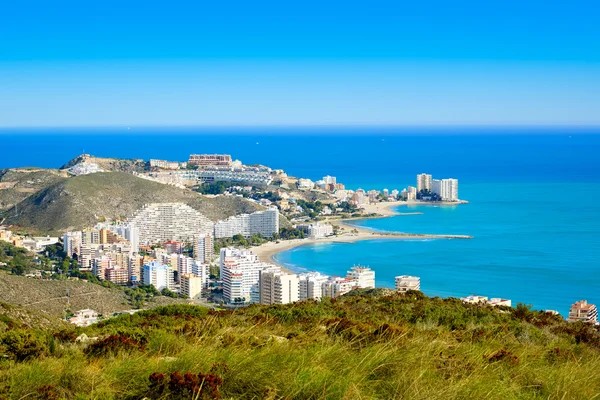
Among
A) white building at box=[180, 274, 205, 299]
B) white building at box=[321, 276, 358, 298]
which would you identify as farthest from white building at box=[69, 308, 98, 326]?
white building at box=[321, 276, 358, 298]

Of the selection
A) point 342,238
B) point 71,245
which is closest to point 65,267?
point 71,245

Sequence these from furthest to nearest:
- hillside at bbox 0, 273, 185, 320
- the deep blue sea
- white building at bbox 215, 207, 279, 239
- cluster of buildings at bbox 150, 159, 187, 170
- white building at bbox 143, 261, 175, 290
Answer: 1. cluster of buildings at bbox 150, 159, 187, 170
2. white building at bbox 215, 207, 279, 239
3. the deep blue sea
4. white building at bbox 143, 261, 175, 290
5. hillside at bbox 0, 273, 185, 320

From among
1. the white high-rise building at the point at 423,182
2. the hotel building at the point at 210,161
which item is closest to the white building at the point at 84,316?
the white high-rise building at the point at 423,182

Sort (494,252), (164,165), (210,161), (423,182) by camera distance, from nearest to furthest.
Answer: (494,252) → (423,182) → (164,165) → (210,161)

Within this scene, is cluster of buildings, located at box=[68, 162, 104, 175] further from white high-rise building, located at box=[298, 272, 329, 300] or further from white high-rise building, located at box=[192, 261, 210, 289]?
white high-rise building, located at box=[298, 272, 329, 300]

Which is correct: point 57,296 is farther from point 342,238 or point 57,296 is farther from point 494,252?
point 342,238

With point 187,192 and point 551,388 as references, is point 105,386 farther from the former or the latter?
point 187,192
